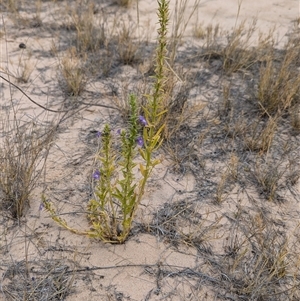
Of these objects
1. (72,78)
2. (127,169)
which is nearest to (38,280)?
(127,169)

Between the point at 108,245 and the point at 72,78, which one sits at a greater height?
the point at 72,78

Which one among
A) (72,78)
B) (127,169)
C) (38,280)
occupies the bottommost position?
(38,280)

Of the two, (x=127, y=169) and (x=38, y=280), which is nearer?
(x=127, y=169)

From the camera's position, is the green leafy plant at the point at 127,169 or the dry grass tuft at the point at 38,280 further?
the dry grass tuft at the point at 38,280

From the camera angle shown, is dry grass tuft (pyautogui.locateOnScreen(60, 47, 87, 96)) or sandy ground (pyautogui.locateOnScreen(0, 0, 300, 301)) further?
dry grass tuft (pyautogui.locateOnScreen(60, 47, 87, 96))

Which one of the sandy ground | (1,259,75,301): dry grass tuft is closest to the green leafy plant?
the sandy ground

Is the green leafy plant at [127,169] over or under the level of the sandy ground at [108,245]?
over

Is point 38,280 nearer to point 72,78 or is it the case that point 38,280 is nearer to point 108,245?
point 108,245

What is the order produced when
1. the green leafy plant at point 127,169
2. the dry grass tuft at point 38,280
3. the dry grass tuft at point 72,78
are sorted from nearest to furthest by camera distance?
1. the green leafy plant at point 127,169
2. the dry grass tuft at point 38,280
3. the dry grass tuft at point 72,78

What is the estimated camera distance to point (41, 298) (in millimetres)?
1755

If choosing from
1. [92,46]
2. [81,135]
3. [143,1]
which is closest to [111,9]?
[143,1]

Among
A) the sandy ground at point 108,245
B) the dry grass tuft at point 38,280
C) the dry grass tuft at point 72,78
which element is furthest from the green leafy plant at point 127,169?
the dry grass tuft at point 72,78

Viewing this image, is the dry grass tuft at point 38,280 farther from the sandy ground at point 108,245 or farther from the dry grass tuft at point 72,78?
the dry grass tuft at point 72,78

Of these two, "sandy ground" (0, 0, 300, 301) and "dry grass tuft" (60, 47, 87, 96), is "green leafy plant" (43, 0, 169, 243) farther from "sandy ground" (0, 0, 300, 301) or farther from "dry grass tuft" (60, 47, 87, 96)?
"dry grass tuft" (60, 47, 87, 96)
